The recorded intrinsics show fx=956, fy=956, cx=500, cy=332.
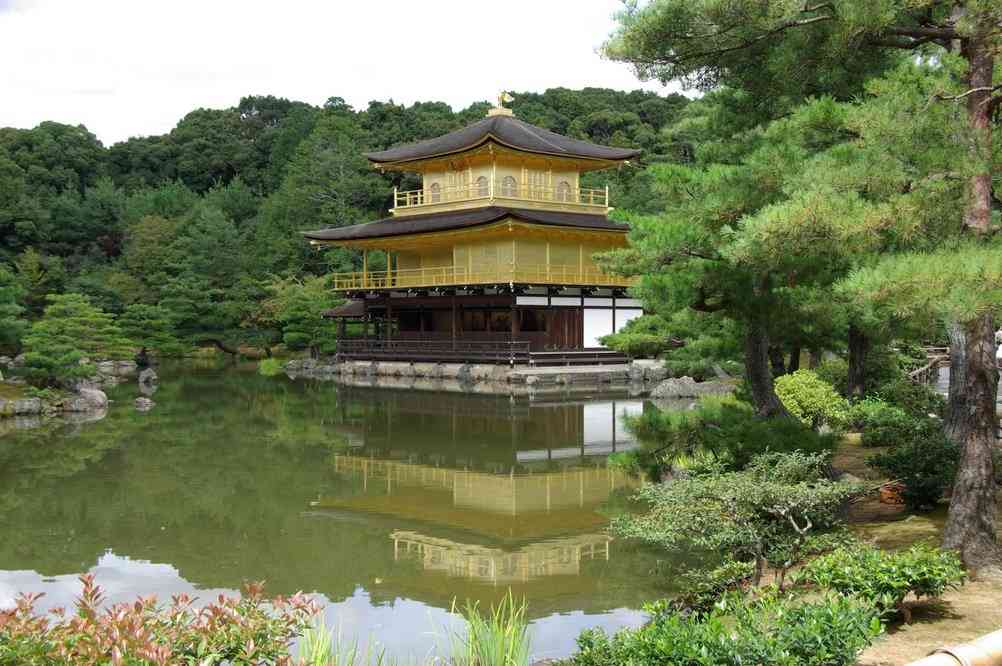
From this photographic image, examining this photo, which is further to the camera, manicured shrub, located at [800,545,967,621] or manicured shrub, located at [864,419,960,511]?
manicured shrub, located at [864,419,960,511]

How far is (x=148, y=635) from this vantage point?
3.32 meters

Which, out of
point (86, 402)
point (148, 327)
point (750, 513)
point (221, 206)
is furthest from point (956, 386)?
point (221, 206)

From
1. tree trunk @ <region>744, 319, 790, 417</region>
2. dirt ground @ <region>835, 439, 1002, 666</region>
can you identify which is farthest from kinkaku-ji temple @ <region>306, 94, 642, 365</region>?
dirt ground @ <region>835, 439, 1002, 666</region>

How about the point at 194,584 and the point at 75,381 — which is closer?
the point at 194,584

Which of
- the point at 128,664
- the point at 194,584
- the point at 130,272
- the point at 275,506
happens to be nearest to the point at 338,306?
the point at 130,272

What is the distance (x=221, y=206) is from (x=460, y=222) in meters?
25.7

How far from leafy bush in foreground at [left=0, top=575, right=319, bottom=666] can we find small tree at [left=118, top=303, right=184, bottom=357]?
31.3 metres

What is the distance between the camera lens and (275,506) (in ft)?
33.9

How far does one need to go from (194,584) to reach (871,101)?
19.5 ft

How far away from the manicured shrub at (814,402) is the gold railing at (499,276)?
12333mm

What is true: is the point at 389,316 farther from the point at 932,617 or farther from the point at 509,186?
the point at 932,617

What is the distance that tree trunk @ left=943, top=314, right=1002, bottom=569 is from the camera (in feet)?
19.5

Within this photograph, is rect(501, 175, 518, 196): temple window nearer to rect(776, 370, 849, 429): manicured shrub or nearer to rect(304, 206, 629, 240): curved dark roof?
rect(304, 206, 629, 240): curved dark roof

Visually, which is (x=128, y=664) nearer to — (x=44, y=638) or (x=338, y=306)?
(x=44, y=638)
